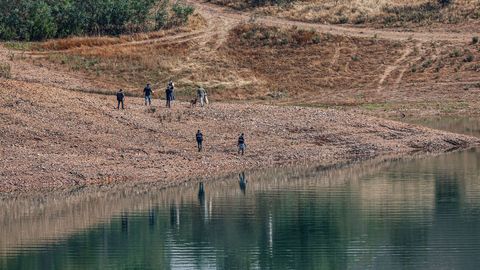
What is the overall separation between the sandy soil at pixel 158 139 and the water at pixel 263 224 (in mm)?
2284

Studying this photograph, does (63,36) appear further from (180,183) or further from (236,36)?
(180,183)

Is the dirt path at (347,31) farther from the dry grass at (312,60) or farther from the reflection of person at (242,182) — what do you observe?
the reflection of person at (242,182)

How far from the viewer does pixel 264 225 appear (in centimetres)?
5006

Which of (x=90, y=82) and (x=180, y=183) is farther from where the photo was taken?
(x=90, y=82)

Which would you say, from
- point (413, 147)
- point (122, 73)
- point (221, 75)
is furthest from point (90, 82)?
point (413, 147)

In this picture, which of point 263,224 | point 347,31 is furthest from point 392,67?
point 263,224

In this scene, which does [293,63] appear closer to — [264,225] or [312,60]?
[312,60]

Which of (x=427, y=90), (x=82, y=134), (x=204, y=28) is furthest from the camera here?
(x=204, y=28)

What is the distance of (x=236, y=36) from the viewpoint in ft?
377

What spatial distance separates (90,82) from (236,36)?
918 inches

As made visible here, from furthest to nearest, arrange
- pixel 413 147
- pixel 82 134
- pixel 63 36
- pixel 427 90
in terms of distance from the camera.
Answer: pixel 63 36 → pixel 427 90 → pixel 413 147 → pixel 82 134

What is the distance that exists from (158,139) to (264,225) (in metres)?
19.3

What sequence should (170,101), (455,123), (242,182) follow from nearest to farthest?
(242,182) < (170,101) < (455,123)

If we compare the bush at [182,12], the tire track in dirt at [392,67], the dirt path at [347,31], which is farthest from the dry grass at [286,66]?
the bush at [182,12]
